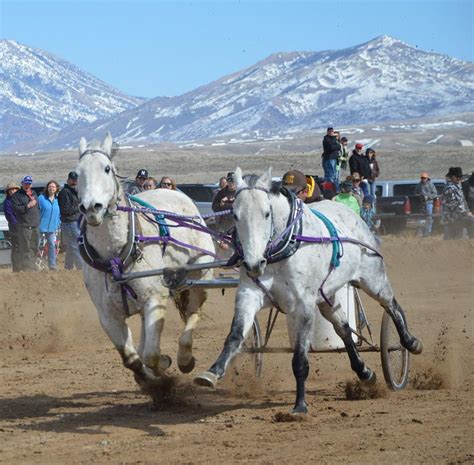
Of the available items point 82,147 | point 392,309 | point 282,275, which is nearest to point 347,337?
point 392,309

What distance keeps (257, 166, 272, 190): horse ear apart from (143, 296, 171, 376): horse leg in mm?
1441

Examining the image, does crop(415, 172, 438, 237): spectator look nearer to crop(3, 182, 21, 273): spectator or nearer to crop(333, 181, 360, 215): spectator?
crop(333, 181, 360, 215): spectator

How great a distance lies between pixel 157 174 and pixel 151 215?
224 feet

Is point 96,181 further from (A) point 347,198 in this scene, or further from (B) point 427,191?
(B) point 427,191

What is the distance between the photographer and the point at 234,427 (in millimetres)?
9578

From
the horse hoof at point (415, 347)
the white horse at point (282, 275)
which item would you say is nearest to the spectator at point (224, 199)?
the horse hoof at point (415, 347)

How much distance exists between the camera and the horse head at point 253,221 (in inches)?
368

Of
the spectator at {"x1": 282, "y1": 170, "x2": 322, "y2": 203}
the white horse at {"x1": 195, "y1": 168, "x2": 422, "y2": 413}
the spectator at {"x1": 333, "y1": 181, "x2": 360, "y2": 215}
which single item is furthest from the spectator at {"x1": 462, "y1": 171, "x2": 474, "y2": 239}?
the white horse at {"x1": 195, "y1": 168, "x2": 422, "y2": 413}

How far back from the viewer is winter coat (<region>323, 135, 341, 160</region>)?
2734 centimetres

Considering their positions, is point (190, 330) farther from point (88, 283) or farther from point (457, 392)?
point (457, 392)

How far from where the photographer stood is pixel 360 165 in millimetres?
27344

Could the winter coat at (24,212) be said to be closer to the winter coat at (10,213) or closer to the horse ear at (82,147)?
the winter coat at (10,213)

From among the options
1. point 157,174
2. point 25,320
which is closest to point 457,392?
point 25,320

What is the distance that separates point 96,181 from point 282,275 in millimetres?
1685
